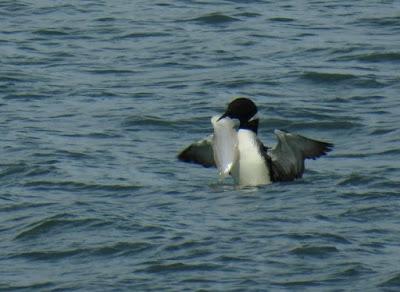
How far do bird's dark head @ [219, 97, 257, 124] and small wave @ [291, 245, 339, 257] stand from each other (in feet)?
8.41

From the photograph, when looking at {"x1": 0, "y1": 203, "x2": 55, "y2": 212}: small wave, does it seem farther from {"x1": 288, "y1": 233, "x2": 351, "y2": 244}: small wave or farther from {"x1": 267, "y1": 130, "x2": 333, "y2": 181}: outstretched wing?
{"x1": 288, "y1": 233, "x2": 351, "y2": 244}: small wave

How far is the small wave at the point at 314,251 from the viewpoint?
1119 cm

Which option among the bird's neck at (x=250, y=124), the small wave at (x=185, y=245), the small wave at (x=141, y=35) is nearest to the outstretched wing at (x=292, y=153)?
the bird's neck at (x=250, y=124)

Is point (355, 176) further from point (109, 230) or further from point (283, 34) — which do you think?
point (283, 34)

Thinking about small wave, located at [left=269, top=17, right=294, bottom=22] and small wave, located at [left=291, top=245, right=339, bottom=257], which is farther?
small wave, located at [left=269, top=17, right=294, bottom=22]

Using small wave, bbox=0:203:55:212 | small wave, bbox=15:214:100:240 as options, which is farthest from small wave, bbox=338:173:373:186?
small wave, bbox=0:203:55:212

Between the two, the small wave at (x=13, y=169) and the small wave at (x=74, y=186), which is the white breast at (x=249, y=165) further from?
the small wave at (x=13, y=169)

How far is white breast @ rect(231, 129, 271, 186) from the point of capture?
13.5m

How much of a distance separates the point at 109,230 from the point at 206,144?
1.91 m

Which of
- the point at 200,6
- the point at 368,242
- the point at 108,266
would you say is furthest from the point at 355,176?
the point at 200,6

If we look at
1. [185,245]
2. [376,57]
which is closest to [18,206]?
[185,245]

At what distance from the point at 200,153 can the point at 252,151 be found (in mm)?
530

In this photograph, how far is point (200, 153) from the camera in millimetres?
13820

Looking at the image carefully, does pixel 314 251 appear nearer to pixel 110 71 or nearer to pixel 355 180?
pixel 355 180
